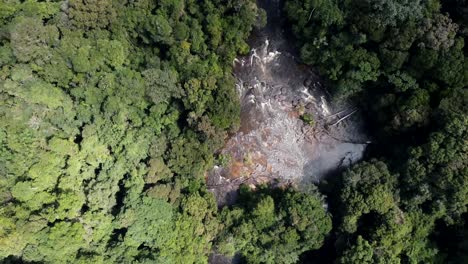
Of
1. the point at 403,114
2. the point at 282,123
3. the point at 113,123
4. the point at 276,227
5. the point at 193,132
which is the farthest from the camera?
the point at 282,123

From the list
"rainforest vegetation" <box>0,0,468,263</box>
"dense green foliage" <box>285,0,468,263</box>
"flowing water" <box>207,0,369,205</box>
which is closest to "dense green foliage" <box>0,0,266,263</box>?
"rainforest vegetation" <box>0,0,468,263</box>

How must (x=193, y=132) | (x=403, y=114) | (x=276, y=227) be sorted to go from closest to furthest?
(x=403, y=114) → (x=193, y=132) → (x=276, y=227)

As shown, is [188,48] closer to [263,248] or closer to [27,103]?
[27,103]

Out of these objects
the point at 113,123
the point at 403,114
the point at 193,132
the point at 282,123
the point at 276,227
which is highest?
the point at 282,123

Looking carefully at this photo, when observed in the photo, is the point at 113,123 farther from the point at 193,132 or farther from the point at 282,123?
the point at 282,123

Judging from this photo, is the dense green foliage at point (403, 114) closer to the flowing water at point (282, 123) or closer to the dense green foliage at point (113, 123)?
the flowing water at point (282, 123)

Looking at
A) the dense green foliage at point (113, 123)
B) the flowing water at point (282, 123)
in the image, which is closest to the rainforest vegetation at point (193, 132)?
the dense green foliage at point (113, 123)

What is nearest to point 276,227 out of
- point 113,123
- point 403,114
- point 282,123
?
point 282,123
